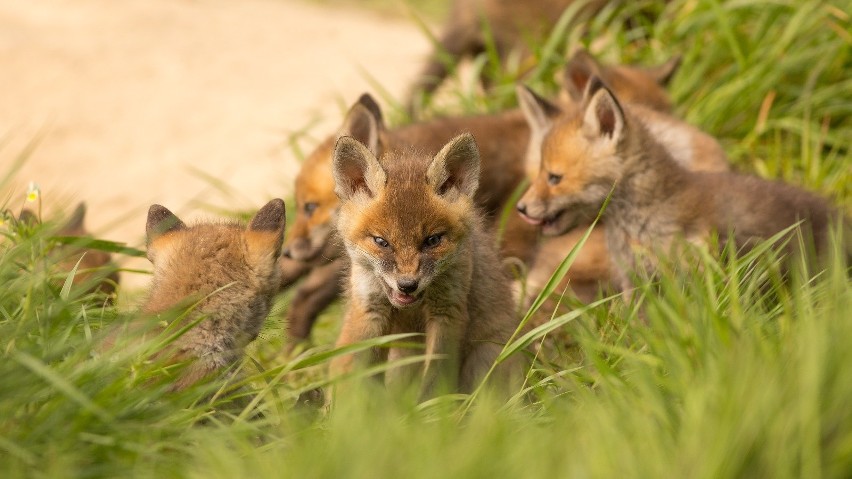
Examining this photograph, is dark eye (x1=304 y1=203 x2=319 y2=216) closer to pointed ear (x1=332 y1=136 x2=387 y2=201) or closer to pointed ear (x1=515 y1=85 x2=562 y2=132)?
pointed ear (x1=515 y1=85 x2=562 y2=132)

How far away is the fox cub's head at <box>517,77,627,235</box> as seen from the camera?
171 inches

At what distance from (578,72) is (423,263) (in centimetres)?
247

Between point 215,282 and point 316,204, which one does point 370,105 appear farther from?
point 215,282

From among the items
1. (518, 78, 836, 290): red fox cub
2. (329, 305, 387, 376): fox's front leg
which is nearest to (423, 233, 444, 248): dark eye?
(329, 305, 387, 376): fox's front leg

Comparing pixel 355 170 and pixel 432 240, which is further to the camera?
pixel 355 170

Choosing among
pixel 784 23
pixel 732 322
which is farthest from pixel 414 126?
pixel 732 322

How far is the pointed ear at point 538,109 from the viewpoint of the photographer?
4.84 metres

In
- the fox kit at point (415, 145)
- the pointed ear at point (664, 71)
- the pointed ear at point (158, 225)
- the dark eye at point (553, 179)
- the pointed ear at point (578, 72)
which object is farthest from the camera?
the pointed ear at point (664, 71)

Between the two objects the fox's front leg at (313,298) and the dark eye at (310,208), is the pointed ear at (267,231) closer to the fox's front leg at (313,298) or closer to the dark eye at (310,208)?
the dark eye at (310,208)

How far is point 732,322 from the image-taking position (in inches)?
113

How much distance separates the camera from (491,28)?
22.7ft

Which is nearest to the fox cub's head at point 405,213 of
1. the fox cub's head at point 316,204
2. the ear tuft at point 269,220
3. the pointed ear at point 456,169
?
the pointed ear at point 456,169

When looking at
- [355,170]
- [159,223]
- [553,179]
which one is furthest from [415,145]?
[159,223]

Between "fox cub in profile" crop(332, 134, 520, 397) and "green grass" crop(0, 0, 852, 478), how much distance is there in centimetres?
21
